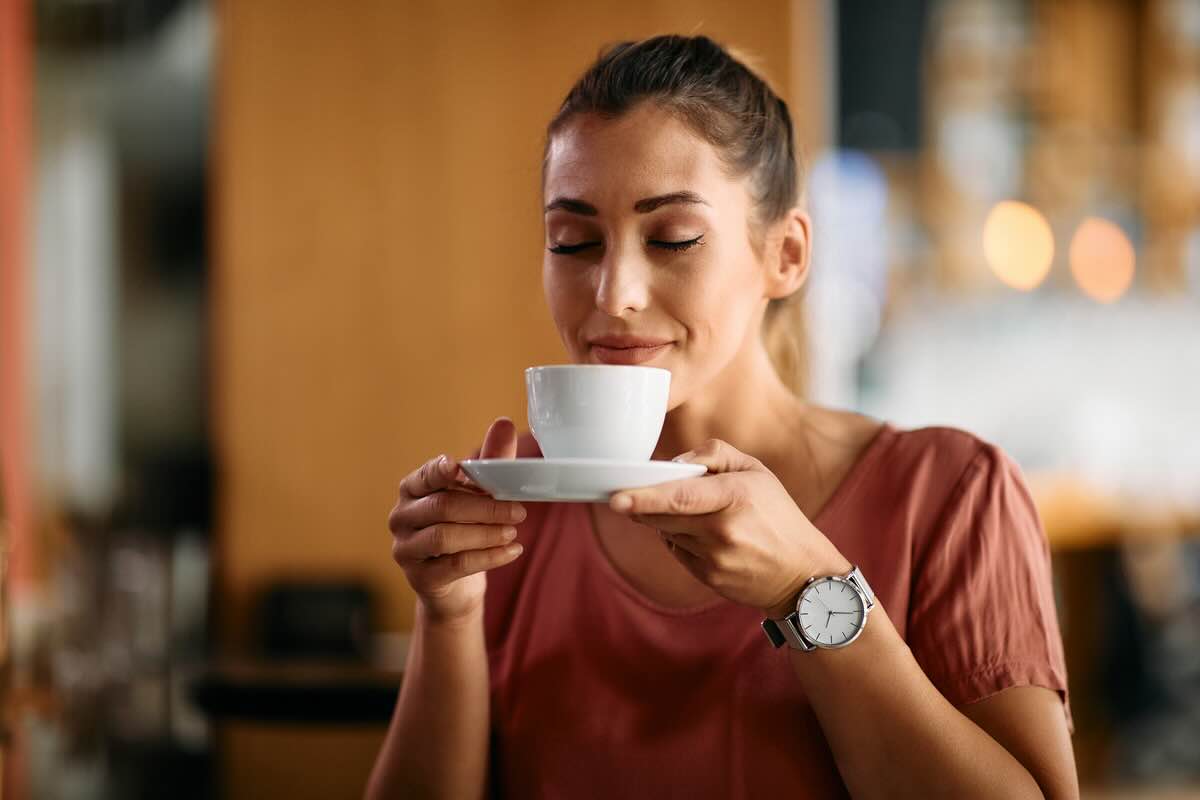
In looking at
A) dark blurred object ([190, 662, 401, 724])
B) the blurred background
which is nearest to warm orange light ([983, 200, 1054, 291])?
the blurred background

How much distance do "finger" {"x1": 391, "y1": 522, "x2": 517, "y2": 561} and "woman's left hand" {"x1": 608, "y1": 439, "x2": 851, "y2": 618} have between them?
0.15 meters

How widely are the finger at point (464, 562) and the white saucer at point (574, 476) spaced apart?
0.16m

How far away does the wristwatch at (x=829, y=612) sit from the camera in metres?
1.03

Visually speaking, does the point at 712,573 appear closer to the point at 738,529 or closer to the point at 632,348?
the point at 738,529

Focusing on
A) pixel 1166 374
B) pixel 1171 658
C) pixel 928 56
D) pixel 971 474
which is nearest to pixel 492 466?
pixel 971 474

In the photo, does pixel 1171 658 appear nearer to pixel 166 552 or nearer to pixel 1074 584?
pixel 1074 584

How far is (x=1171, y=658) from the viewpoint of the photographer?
5094mm

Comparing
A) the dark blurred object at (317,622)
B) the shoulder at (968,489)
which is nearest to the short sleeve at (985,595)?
the shoulder at (968,489)

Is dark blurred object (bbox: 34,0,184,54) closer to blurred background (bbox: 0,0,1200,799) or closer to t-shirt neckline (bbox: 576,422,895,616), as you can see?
blurred background (bbox: 0,0,1200,799)

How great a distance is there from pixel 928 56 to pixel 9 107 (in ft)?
14.3

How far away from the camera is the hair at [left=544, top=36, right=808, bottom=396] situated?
1214 mm

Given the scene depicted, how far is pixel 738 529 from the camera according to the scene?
958 mm

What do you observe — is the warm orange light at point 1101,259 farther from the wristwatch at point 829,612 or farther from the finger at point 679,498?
the finger at point 679,498

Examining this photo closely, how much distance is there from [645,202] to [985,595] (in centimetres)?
49
